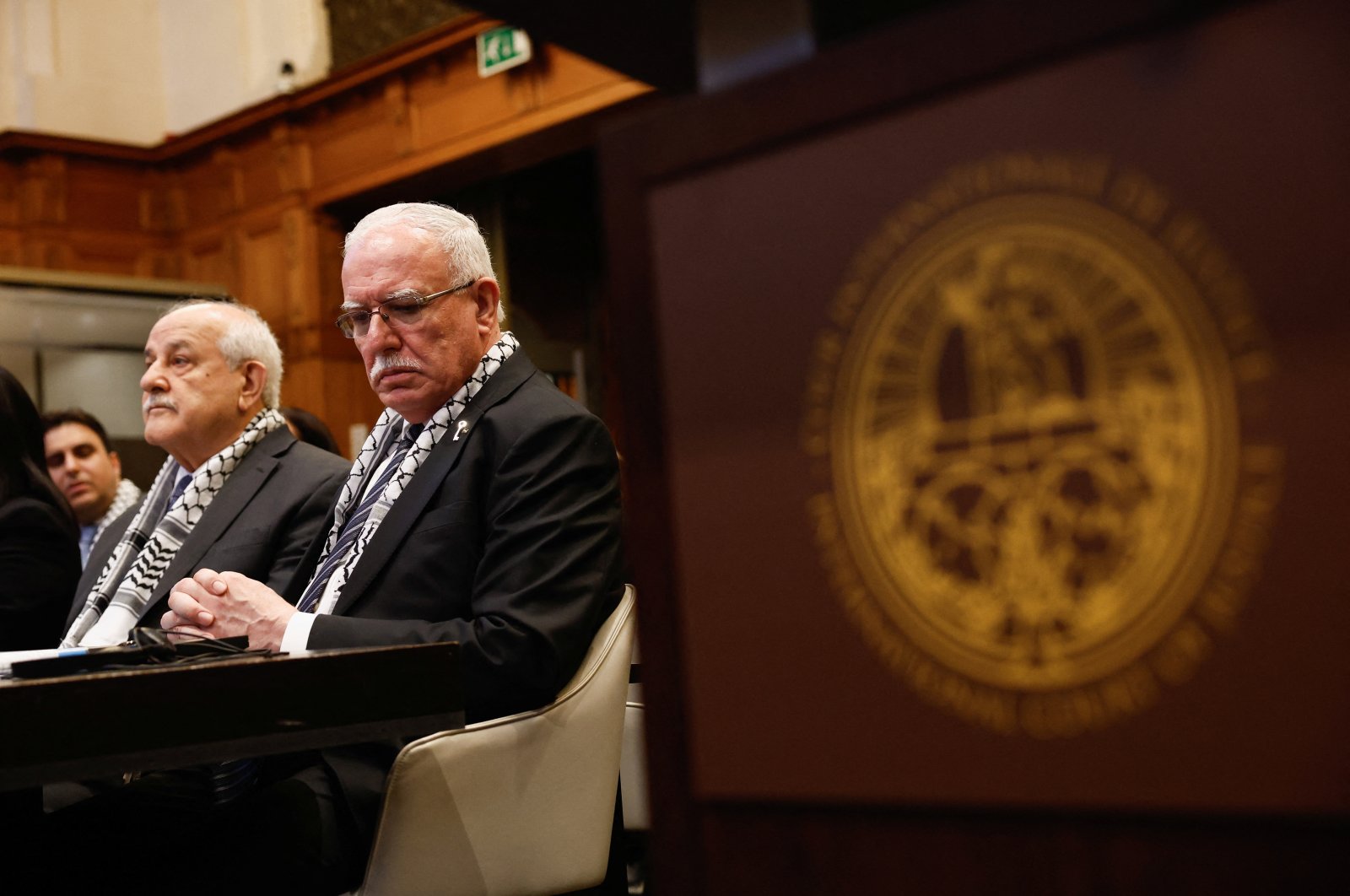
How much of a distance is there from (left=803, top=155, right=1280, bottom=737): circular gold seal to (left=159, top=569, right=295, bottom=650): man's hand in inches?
52.0

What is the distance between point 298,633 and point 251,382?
124 centimetres

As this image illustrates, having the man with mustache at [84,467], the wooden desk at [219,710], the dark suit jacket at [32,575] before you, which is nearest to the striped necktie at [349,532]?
the wooden desk at [219,710]

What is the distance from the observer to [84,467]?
15.8ft

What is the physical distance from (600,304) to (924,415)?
7.81m

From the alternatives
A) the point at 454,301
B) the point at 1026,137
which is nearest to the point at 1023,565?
the point at 1026,137

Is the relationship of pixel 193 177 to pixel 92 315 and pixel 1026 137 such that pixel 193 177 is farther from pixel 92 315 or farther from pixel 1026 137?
pixel 1026 137

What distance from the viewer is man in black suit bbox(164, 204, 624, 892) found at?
1682 mm

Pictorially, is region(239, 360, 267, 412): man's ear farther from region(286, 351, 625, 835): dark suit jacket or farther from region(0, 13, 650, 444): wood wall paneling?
region(0, 13, 650, 444): wood wall paneling

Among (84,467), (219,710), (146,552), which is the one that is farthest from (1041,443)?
(84,467)

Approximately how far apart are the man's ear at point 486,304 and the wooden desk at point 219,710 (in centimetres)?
90

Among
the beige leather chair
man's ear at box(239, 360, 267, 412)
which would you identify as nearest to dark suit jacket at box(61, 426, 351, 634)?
man's ear at box(239, 360, 267, 412)

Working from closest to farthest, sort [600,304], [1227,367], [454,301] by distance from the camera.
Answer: [1227,367], [454,301], [600,304]

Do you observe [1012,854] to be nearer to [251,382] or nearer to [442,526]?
[442,526]

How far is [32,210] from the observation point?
294 inches
